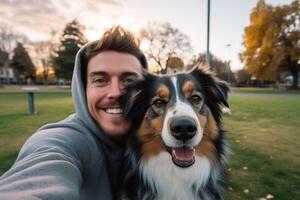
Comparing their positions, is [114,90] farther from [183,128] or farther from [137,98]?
[183,128]

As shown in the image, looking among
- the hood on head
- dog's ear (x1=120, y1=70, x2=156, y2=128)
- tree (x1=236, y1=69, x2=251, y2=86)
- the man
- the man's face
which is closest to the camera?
the man

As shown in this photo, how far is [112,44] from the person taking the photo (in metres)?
2.77

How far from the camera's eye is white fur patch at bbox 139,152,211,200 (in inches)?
109

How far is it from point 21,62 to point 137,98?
260ft

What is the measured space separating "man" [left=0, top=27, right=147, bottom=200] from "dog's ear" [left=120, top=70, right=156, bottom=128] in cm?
6

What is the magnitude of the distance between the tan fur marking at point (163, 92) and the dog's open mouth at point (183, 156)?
0.57 meters

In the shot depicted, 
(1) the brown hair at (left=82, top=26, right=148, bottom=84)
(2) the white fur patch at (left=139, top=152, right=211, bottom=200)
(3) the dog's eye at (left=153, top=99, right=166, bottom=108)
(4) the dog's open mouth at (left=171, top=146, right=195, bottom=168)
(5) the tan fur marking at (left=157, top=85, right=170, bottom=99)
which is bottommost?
(2) the white fur patch at (left=139, top=152, right=211, bottom=200)

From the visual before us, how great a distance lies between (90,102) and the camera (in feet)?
8.82

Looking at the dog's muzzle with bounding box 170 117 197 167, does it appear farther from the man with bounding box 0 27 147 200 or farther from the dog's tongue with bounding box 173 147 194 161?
the man with bounding box 0 27 147 200

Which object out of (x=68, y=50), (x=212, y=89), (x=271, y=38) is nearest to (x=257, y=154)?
(x=212, y=89)

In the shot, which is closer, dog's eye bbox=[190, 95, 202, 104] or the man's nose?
the man's nose

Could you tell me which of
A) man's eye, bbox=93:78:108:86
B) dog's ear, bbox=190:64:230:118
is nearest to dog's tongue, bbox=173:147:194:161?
dog's ear, bbox=190:64:230:118

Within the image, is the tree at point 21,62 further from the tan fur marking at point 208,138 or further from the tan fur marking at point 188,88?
the tan fur marking at point 208,138

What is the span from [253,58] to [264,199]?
3787 centimetres
